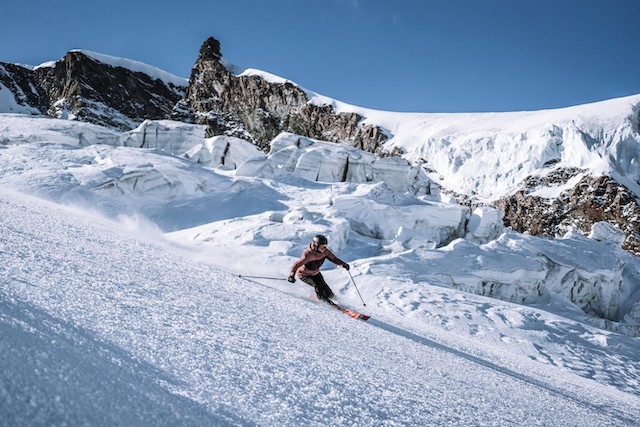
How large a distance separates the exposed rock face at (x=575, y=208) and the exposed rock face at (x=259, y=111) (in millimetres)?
20588

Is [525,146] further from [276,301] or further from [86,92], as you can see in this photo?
[86,92]

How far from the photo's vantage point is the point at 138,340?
2.00 meters

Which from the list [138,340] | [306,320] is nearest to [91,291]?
[138,340]

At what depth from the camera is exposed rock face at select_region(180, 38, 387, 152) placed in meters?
65.8

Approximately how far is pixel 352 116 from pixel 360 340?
64.4 metres

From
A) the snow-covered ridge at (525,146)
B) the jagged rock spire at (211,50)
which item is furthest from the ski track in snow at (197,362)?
the jagged rock spire at (211,50)

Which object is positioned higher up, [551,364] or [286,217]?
[286,217]

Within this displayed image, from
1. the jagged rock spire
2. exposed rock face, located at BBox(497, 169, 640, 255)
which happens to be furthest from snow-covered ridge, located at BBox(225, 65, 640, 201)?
the jagged rock spire

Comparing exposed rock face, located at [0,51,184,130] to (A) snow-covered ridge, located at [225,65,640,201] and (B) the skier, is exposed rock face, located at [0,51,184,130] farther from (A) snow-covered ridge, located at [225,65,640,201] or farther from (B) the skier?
(B) the skier

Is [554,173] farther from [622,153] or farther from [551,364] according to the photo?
[551,364]

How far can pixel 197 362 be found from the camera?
1970mm

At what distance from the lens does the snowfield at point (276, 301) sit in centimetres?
168

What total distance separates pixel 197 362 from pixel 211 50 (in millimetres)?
90367

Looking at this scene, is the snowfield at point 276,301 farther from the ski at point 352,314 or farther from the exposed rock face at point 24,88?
the exposed rock face at point 24,88
